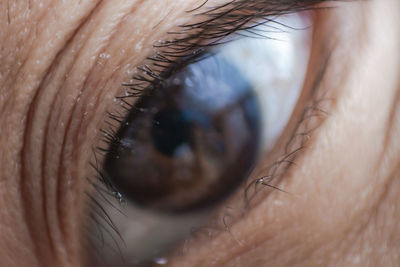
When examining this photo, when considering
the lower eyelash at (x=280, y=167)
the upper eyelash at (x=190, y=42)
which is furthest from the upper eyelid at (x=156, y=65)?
the lower eyelash at (x=280, y=167)

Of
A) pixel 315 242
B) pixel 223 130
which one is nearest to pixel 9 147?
pixel 223 130

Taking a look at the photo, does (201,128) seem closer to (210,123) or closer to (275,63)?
(210,123)

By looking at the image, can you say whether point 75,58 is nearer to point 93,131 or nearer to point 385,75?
point 93,131

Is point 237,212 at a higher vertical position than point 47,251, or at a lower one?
lower

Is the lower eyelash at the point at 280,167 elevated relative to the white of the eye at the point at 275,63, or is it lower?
lower

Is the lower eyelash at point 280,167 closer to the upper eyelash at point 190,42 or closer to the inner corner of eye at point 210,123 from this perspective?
the inner corner of eye at point 210,123

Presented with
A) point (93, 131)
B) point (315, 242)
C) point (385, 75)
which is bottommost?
point (315, 242)
